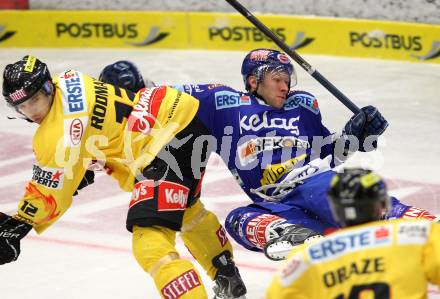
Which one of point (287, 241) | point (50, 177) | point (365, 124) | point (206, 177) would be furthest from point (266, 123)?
point (206, 177)

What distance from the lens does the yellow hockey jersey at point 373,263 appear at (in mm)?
3131

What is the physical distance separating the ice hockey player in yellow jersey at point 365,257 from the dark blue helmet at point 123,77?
93.1 inches

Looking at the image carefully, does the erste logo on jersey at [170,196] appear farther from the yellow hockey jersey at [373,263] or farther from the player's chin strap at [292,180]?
the yellow hockey jersey at [373,263]

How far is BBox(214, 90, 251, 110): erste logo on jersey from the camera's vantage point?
17.8ft

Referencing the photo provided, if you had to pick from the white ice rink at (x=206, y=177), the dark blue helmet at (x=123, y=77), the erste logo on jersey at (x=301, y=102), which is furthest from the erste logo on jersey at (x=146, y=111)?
the white ice rink at (x=206, y=177)

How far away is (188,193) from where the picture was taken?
15.7ft

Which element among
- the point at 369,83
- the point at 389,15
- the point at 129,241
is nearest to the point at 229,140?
the point at 129,241

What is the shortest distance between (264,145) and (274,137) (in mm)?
60

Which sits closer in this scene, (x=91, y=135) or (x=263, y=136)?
(x=91, y=135)

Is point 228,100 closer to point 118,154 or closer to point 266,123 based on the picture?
point 266,123

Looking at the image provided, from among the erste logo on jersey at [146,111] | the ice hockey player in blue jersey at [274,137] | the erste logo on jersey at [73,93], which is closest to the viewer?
the erste logo on jersey at [73,93]

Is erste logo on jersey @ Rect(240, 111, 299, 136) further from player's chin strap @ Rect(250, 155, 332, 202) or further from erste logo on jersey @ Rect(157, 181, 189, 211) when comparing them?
erste logo on jersey @ Rect(157, 181, 189, 211)

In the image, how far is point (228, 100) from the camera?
214 inches

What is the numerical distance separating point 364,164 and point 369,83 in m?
1.66
